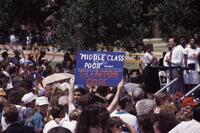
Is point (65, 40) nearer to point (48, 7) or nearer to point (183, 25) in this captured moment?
point (183, 25)

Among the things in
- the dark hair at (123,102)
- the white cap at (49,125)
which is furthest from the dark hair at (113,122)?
the white cap at (49,125)

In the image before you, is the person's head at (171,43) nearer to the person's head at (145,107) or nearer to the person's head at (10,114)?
the person's head at (145,107)

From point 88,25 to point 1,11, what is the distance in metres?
5.22

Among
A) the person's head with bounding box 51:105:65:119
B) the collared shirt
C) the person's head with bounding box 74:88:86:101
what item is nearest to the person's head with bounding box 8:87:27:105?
the person's head with bounding box 74:88:86:101

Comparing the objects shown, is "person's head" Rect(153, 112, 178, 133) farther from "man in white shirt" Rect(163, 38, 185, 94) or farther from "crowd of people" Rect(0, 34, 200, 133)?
"man in white shirt" Rect(163, 38, 185, 94)

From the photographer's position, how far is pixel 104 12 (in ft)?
78.9

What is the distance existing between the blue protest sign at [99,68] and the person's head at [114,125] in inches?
182

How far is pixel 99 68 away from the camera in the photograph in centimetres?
1375

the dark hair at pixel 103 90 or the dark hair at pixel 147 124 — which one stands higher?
the dark hair at pixel 147 124

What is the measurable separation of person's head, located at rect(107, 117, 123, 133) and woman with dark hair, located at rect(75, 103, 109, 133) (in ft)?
1.17

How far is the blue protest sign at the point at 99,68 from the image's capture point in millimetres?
13391

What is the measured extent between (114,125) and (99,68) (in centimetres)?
550

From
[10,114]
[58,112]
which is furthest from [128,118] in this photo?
[10,114]

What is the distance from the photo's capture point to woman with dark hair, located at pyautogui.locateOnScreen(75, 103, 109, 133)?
24.6 ft
